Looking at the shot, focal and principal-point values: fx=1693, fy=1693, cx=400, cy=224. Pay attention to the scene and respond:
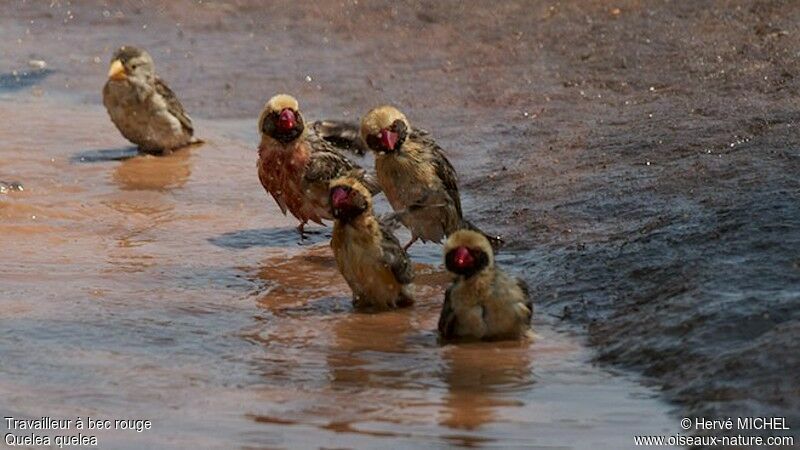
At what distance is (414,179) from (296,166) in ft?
3.02

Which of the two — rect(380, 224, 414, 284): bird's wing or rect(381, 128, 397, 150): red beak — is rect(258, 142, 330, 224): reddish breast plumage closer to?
rect(381, 128, 397, 150): red beak

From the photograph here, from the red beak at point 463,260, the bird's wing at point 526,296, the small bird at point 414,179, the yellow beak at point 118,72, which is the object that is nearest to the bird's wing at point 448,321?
the red beak at point 463,260

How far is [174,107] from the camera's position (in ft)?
36.5

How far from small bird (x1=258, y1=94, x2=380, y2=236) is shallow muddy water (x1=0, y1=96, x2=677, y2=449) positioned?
0.68 ft

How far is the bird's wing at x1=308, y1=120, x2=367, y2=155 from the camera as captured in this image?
9.43 metres

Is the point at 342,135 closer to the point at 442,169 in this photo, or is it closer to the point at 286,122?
the point at 286,122

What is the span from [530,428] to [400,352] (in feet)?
3.77

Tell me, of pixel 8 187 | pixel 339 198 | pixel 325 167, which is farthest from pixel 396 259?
pixel 8 187

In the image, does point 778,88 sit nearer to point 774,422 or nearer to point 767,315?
point 767,315

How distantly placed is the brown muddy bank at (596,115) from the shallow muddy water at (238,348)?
1.25ft

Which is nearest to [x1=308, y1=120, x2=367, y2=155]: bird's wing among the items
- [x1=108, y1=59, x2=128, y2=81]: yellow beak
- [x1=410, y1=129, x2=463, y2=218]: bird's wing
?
[x1=410, y1=129, x2=463, y2=218]: bird's wing

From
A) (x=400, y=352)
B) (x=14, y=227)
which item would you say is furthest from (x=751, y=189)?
(x=14, y=227)

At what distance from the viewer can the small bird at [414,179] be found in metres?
8.26

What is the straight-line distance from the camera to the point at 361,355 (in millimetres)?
6668
